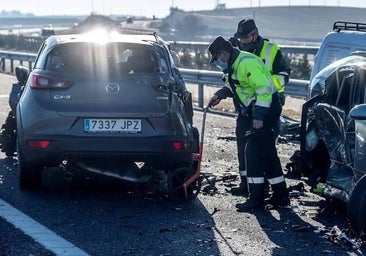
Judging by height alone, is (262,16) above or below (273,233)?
below

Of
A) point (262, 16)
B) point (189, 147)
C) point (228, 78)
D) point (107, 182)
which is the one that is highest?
point (228, 78)

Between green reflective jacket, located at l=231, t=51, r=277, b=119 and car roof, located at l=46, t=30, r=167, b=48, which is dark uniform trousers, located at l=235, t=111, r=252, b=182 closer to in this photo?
green reflective jacket, located at l=231, t=51, r=277, b=119

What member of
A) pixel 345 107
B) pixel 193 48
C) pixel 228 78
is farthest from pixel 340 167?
pixel 193 48

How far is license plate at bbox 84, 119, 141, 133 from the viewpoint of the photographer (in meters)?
8.51

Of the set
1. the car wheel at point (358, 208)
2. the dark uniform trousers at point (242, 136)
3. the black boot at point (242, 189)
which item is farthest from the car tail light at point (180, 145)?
the car wheel at point (358, 208)

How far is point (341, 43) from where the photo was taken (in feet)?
40.7

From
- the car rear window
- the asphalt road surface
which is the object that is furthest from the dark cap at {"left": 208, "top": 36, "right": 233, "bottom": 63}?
the asphalt road surface

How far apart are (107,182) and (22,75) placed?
1.57m

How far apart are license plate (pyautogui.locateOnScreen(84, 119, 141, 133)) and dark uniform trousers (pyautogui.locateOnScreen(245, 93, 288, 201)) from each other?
1.06 m

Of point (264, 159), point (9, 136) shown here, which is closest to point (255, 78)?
point (264, 159)

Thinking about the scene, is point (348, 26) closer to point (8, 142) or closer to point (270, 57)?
point (270, 57)

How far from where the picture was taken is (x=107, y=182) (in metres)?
9.91

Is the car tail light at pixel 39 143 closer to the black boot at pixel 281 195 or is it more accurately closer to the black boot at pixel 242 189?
the black boot at pixel 242 189

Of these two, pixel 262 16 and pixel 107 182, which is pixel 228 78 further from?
pixel 262 16
